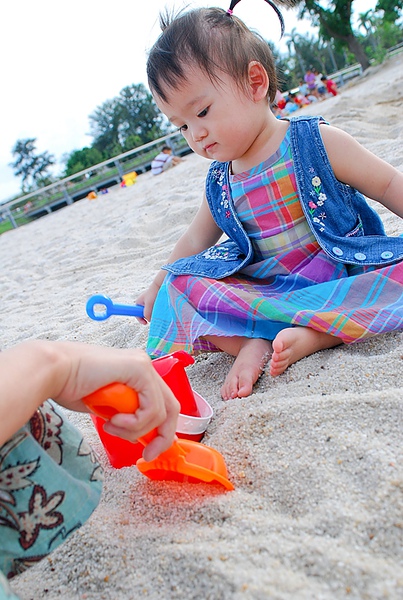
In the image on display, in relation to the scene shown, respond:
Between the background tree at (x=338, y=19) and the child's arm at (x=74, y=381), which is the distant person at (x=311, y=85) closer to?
the background tree at (x=338, y=19)

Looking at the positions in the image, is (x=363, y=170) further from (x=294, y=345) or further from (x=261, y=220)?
(x=294, y=345)

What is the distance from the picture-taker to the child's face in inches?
52.3

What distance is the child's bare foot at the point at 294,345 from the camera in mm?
1151

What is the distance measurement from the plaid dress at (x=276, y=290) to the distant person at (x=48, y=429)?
1.97 feet

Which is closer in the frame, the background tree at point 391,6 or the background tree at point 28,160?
the background tree at point 391,6

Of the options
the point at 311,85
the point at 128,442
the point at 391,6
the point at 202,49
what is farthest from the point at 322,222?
the point at 391,6

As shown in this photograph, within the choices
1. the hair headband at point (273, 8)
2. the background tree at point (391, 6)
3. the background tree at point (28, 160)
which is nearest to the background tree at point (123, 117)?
the background tree at point (28, 160)

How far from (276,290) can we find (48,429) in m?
0.79

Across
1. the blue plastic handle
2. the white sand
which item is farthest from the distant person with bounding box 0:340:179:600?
the blue plastic handle

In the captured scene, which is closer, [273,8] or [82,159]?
[273,8]

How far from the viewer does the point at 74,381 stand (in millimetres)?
641

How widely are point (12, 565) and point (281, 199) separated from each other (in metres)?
1.08

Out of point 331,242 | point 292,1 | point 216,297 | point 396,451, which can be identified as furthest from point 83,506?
point 292,1

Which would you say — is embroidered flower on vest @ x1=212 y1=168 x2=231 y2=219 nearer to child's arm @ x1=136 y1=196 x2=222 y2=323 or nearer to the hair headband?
child's arm @ x1=136 y1=196 x2=222 y2=323
